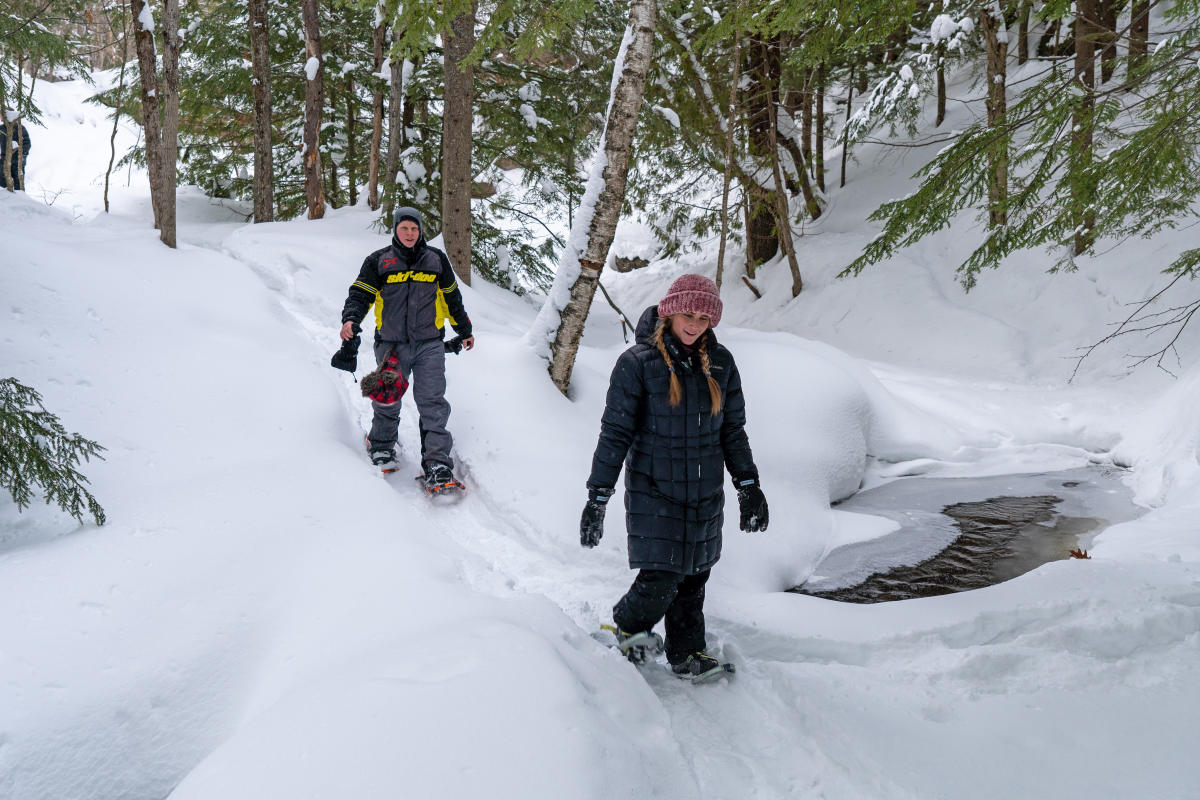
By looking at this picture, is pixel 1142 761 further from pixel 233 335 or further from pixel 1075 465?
pixel 233 335

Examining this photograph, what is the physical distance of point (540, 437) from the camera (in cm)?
579

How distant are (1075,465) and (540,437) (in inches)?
252

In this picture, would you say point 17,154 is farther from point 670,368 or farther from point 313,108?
point 670,368

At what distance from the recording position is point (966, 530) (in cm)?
615

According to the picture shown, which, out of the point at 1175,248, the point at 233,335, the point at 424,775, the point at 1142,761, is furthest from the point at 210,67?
the point at 1175,248

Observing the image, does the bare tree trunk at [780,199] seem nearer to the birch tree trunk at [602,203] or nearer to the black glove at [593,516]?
the birch tree trunk at [602,203]

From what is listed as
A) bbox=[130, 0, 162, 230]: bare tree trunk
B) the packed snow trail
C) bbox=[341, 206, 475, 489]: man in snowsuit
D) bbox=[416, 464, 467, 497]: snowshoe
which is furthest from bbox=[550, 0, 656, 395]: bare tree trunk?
bbox=[130, 0, 162, 230]: bare tree trunk

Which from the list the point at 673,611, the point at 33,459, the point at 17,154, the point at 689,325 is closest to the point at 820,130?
the point at 689,325

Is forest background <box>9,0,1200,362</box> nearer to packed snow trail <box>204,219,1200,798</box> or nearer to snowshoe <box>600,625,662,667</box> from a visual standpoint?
packed snow trail <box>204,219,1200,798</box>

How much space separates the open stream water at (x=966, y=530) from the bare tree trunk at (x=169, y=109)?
8550 mm

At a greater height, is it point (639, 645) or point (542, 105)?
point (542, 105)

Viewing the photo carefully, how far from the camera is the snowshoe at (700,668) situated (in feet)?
10.6

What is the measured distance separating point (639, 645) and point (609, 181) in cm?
408

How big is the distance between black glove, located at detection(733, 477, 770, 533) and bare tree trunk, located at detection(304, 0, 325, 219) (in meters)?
12.0
